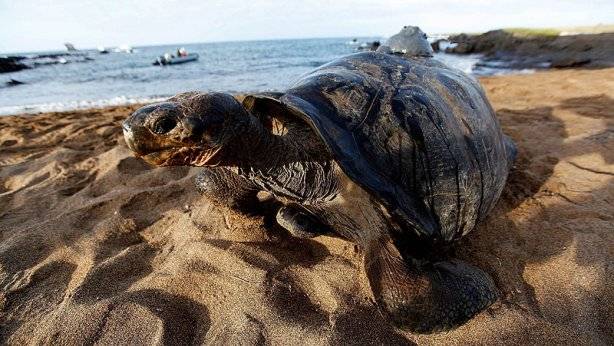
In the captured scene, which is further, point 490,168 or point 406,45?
point 406,45

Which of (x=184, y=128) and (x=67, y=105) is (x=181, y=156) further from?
(x=67, y=105)

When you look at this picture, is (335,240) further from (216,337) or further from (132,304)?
(132,304)

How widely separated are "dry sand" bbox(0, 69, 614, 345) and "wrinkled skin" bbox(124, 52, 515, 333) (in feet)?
0.71

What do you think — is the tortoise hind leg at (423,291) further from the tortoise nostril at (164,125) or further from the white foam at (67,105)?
the white foam at (67,105)

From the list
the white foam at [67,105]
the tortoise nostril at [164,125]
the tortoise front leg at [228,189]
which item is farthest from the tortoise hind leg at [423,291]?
the white foam at [67,105]

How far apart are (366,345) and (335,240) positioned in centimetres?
81

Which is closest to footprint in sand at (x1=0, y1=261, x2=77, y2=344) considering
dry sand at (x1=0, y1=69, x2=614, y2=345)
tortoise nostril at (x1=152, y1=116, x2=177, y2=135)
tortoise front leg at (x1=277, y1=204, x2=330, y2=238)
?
dry sand at (x1=0, y1=69, x2=614, y2=345)

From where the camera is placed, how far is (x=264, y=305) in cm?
178

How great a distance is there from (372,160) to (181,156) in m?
0.96

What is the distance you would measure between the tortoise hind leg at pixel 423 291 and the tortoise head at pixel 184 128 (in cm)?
101

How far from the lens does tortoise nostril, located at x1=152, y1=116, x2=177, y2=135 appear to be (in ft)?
4.98

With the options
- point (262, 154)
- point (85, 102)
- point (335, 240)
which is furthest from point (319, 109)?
point (85, 102)

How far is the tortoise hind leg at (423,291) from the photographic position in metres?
1.66

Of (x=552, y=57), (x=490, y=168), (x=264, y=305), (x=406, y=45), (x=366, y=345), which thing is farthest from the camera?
(x=552, y=57)
